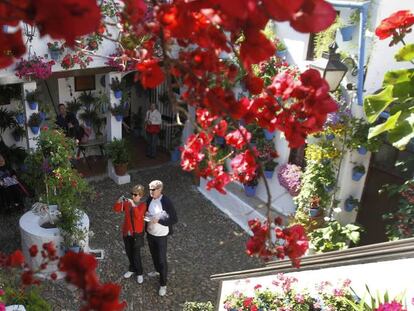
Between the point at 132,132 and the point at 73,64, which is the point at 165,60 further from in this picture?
the point at 132,132

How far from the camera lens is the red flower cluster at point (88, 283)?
119 cm

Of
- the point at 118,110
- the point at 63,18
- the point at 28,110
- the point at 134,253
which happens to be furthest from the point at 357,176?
the point at 63,18

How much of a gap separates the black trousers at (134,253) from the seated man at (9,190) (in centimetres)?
271

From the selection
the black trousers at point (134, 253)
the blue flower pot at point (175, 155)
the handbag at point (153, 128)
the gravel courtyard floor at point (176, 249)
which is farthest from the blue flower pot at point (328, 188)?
the handbag at point (153, 128)

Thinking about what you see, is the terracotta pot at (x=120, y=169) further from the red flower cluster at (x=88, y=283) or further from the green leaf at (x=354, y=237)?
the red flower cluster at (x=88, y=283)

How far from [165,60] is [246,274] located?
3950 mm

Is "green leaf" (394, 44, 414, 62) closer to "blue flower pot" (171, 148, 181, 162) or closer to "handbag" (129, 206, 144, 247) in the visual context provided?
"handbag" (129, 206, 144, 247)

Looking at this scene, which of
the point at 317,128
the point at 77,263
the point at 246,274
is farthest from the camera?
the point at 246,274

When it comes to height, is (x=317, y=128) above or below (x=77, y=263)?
above

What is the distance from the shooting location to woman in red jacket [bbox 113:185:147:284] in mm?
6574

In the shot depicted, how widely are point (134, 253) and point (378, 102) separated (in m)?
4.79

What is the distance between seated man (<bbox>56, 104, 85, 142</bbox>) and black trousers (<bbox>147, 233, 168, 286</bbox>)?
4402 millimetres

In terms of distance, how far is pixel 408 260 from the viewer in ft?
10.7

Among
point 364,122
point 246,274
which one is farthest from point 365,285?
point 364,122
